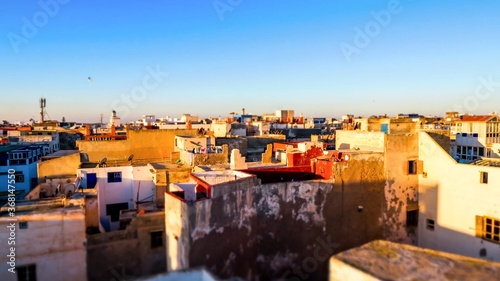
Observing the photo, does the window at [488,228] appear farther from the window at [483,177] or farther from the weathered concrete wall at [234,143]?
the weathered concrete wall at [234,143]

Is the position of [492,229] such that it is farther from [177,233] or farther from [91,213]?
[91,213]

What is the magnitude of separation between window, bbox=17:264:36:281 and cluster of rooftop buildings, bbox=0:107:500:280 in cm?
3

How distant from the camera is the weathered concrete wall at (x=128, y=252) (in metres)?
14.6

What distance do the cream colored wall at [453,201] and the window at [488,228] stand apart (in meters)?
0.20

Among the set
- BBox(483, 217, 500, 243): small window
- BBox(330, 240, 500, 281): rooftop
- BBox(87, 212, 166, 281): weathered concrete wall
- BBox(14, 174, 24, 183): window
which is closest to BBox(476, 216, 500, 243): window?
BBox(483, 217, 500, 243): small window

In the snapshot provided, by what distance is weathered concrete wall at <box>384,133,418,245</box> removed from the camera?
19.4 metres

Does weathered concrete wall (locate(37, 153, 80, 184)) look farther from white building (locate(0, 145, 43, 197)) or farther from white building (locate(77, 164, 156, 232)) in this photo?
white building (locate(77, 164, 156, 232))

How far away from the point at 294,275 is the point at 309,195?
12.4ft

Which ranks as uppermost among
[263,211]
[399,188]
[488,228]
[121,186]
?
[399,188]

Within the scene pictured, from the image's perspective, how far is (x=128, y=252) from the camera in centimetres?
1527

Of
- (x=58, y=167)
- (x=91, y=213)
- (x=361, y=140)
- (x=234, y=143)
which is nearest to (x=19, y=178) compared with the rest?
(x=58, y=167)

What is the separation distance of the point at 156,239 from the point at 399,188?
43.8 feet

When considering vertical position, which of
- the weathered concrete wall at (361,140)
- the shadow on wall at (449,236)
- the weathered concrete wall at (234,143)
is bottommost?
the shadow on wall at (449,236)

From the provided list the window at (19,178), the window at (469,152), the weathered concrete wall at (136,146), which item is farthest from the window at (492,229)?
the window at (19,178)
